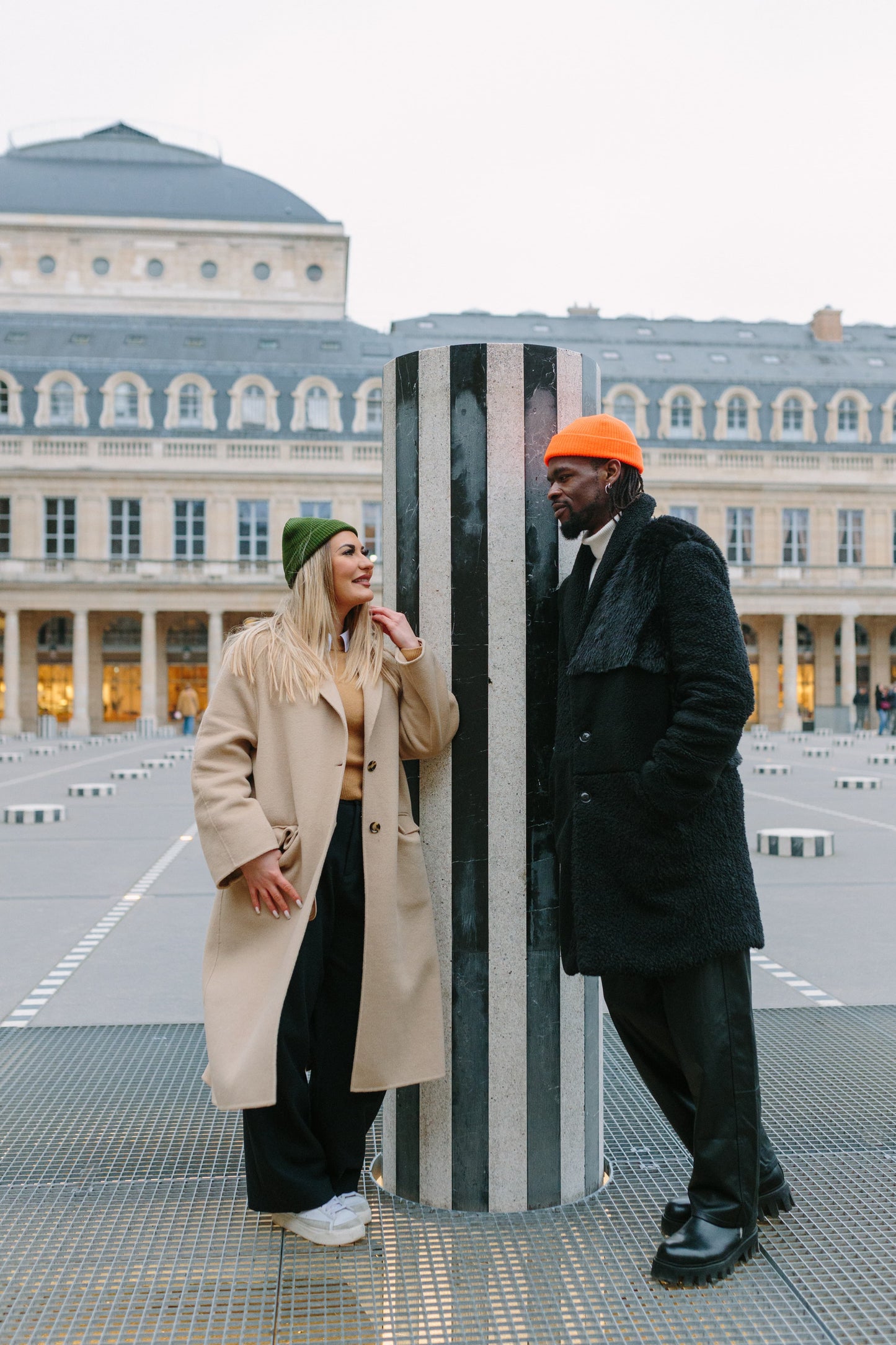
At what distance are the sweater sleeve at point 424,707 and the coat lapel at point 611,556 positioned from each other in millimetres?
346

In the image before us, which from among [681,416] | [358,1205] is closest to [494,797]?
[358,1205]

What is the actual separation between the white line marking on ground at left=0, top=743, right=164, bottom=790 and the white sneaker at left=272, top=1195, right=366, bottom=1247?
1557cm

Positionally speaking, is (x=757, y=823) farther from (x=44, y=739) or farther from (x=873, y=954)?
(x=44, y=739)

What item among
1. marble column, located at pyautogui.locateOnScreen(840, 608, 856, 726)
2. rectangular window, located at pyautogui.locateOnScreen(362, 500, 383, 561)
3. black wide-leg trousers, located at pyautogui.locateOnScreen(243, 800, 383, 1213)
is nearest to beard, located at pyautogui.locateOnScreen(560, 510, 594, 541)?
black wide-leg trousers, located at pyautogui.locateOnScreen(243, 800, 383, 1213)

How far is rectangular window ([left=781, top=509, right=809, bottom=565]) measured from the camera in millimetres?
52000

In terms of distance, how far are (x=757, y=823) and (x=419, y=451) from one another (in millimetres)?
9876

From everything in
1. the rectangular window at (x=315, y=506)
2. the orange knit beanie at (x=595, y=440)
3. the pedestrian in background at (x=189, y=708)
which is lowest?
the pedestrian in background at (x=189, y=708)

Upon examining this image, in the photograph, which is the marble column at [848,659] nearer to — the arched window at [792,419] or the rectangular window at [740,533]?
the rectangular window at [740,533]

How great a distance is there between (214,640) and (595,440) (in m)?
45.5

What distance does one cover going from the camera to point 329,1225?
3.03 metres

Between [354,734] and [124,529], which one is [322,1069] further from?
[124,529]

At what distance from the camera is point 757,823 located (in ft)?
40.8

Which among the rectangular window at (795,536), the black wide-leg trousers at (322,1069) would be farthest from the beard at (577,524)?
the rectangular window at (795,536)

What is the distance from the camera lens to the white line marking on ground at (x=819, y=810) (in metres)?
12.4
